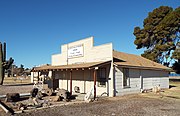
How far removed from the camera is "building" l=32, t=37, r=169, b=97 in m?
14.8

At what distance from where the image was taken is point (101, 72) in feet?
51.4

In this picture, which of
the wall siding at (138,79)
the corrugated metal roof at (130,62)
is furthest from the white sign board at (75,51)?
the wall siding at (138,79)

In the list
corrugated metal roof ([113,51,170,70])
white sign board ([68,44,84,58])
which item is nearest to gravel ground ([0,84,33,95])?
white sign board ([68,44,84,58])

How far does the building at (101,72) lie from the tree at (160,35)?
12.5m

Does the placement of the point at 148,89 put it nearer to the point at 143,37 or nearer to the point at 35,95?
the point at 35,95

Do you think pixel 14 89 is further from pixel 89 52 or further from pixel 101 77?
pixel 101 77

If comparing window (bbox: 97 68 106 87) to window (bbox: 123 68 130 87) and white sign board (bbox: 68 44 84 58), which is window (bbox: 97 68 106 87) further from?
white sign board (bbox: 68 44 84 58)

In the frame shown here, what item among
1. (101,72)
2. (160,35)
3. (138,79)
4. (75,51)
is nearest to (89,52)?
(75,51)

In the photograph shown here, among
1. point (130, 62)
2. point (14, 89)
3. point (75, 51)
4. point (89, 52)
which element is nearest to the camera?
point (89, 52)

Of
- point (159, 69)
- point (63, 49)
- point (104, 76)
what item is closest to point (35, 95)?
point (104, 76)

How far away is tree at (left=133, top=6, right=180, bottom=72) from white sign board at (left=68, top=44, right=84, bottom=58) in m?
19.9

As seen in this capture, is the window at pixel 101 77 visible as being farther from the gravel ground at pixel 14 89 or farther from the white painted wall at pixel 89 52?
the gravel ground at pixel 14 89

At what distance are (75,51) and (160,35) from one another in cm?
2211

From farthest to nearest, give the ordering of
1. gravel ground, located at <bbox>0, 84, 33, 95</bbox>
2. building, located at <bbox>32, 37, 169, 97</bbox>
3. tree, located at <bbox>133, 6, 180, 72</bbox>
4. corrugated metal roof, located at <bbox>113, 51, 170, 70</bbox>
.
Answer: tree, located at <bbox>133, 6, 180, 72</bbox>
gravel ground, located at <bbox>0, 84, 33, 95</bbox>
corrugated metal roof, located at <bbox>113, 51, 170, 70</bbox>
building, located at <bbox>32, 37, 169, 97</bbox>
